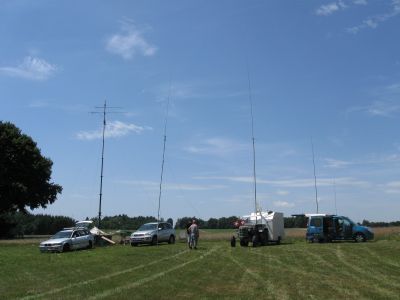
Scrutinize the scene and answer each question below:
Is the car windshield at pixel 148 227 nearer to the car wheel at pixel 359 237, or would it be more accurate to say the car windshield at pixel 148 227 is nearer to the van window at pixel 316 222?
the van window at pixel 316 222

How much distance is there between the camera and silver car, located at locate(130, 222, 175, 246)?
127 ft

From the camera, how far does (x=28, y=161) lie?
64750 millimetres

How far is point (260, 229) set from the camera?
3700cm

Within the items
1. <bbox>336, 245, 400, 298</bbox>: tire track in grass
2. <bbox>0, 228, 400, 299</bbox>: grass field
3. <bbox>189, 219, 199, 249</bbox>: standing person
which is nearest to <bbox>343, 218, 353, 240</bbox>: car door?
<bbox>189, 219, 199, 249</bbox>: standing person

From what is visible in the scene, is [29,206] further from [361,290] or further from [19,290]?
[361,290]

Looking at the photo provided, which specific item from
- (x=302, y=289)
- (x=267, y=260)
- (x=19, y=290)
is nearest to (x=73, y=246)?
(x=267, y=260)

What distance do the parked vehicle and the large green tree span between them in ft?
107

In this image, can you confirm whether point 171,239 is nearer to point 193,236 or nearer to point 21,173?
point 193,236

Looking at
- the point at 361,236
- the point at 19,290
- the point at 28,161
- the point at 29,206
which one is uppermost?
the point at 28,161

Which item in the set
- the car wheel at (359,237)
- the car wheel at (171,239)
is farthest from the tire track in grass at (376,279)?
the car wheel at (171,239)

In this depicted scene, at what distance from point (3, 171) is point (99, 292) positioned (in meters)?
51.7

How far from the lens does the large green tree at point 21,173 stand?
62688mm

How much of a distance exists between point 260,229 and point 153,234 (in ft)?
24.1

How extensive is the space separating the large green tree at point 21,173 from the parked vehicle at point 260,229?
1288 inches
